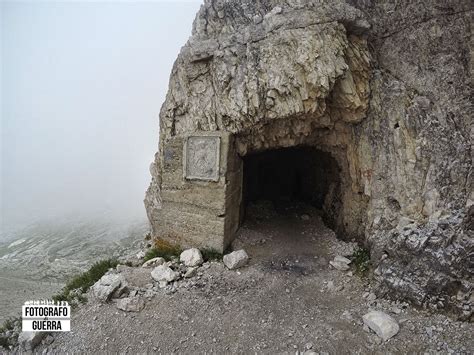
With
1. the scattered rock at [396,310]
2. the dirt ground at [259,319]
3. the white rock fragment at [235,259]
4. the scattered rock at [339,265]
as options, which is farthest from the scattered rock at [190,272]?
the scattered rock at [396,310]

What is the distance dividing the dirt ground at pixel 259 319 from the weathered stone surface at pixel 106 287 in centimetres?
16

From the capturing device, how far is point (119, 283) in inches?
235

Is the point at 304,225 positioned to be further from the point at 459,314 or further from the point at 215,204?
the point at 459,314

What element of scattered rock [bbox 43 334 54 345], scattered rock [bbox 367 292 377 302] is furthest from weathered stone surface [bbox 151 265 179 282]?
scattered rock [bbox 367 292 377 302]

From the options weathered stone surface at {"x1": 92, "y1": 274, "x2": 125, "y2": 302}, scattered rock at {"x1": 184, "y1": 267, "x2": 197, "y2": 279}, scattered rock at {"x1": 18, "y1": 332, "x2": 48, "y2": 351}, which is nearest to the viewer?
scattered rock at {"x1": 18, "y1": 332, "x2": 48, "y2": 351}

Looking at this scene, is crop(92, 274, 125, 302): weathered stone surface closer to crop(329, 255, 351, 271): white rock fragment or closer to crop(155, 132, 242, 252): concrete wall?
crop(155, 132, 242, 252): concrete wall

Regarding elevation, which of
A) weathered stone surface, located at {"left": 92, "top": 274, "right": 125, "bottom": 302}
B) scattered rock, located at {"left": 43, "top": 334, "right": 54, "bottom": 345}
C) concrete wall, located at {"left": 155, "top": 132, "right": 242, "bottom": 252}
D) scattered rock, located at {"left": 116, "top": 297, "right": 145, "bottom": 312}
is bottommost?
scattered rock, located at {"left": 43, "top": 334, "right": 54, "bottom": 345}

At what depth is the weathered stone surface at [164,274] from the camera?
6320 mm

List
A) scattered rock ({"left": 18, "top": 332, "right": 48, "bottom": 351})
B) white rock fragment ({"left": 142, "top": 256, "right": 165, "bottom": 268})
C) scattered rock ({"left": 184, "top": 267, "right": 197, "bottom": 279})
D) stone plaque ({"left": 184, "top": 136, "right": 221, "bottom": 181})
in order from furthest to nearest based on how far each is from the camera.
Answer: stone plaque ({"left": 184, "top": 136, "right": 221, "bottom": 181}), white rock fragment ({"left": 142, "top": 256, "right": 165, "bottom": 268}), scattered rock ({"left": 184, "top": 267, "right": 197, "bottom": 279}), scattered rock ({"left": 18, "top": 332, "right": 48, "bottom": 351})

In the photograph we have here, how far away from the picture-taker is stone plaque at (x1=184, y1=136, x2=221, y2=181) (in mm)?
7242

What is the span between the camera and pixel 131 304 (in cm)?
548

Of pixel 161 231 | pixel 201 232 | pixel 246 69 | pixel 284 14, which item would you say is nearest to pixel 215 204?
pixel 201 232

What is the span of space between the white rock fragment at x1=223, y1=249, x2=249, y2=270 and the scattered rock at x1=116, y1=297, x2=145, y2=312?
2139 millimetres

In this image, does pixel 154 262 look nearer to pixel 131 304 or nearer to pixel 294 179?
pixel 131 304
